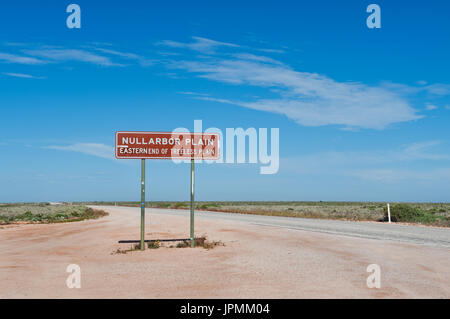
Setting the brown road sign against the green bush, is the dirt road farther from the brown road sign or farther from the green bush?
the green bush

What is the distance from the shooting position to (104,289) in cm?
842

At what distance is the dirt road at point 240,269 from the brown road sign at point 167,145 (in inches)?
129

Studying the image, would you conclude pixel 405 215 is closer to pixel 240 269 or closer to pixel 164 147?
pixel 164 147

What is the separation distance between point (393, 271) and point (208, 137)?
7463mm

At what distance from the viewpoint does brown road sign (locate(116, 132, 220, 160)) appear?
14.2 m

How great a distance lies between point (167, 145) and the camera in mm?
14383

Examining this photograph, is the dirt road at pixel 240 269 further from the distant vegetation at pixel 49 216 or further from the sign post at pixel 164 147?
the distant vegetation at pixel 49 216

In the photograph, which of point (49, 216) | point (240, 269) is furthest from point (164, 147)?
A: point (49, 216)

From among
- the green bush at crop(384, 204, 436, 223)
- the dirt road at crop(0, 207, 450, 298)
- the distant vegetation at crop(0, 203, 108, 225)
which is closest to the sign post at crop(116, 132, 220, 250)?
the dirt road at crop(0, 207, 450, 298)

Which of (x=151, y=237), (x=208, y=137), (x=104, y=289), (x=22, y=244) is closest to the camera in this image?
(x=104, y=289)

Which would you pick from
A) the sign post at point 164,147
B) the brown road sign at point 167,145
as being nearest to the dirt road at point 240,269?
the sign post at point 164,147

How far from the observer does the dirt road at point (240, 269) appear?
805 centimetres
